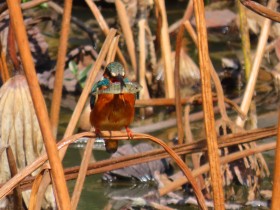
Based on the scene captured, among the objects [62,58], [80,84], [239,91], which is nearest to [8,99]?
[62,58]

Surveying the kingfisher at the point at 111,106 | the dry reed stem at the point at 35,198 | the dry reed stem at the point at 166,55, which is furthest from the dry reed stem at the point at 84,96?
the dry reed stem at the point at 166,55

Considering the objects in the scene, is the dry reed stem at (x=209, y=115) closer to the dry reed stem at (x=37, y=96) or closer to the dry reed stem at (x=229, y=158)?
the dry reed stem at (x=37, y=96)

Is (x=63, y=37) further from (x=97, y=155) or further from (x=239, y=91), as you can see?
(x=239, y=91)

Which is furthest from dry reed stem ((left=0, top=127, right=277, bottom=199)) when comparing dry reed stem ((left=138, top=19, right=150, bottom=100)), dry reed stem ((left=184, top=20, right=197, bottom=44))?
dry reed stem ((left=138, top=19, right=150, bottom=100))

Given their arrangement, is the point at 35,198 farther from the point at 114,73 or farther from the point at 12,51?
the point at 12,51

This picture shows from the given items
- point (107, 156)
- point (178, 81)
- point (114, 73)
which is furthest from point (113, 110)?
point (107, 156)

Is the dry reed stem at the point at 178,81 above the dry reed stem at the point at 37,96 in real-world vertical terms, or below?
below
